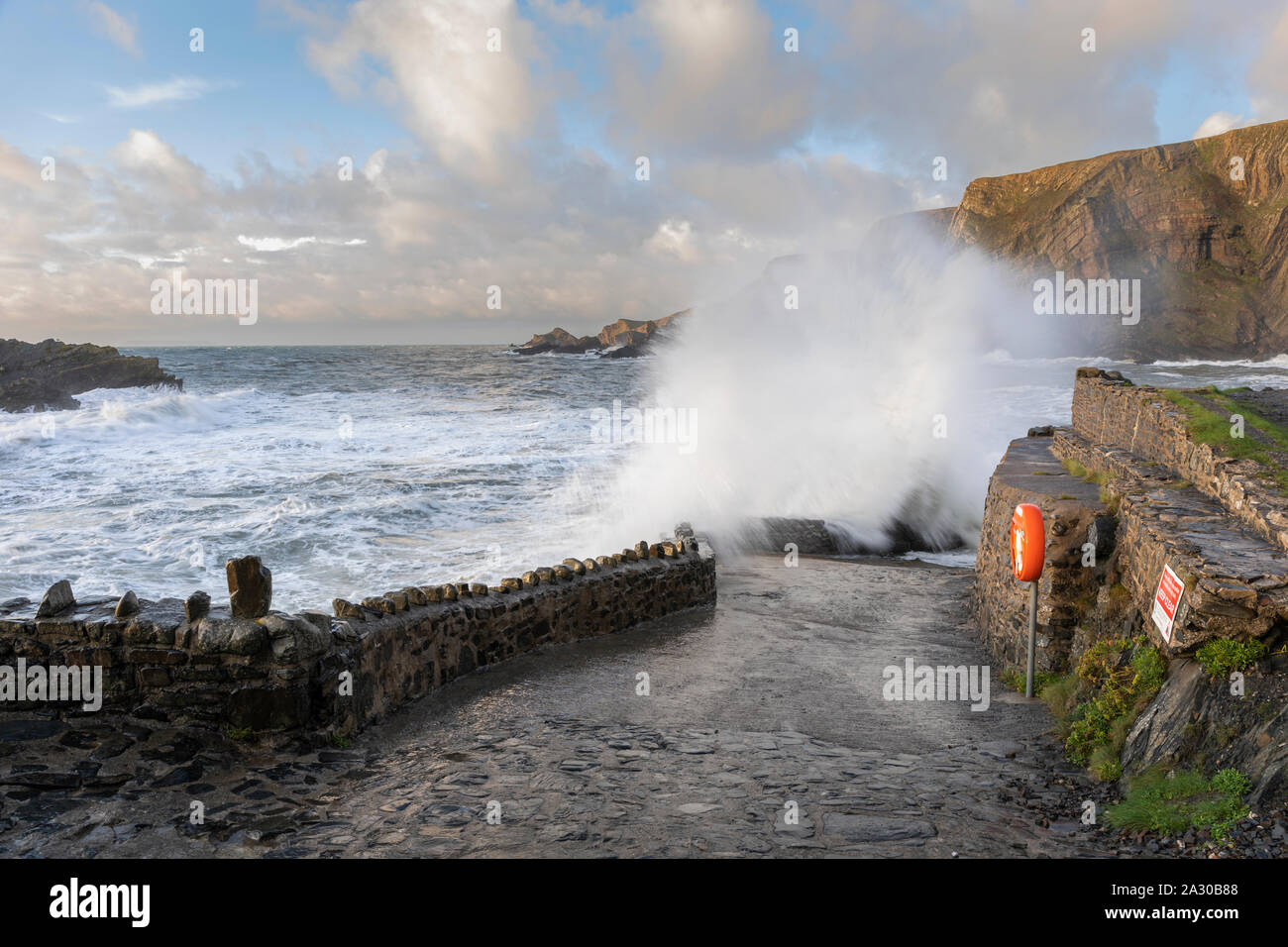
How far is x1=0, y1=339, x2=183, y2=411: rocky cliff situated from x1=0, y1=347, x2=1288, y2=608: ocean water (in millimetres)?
4281

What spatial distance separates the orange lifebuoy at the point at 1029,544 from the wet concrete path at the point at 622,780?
4.38ft

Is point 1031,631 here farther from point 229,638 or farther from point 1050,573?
point 229,638

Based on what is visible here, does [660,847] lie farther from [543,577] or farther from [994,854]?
[543,577]

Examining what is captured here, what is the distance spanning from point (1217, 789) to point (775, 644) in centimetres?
634

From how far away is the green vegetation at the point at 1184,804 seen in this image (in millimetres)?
4160

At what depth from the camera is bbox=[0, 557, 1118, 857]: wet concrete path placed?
467 cm

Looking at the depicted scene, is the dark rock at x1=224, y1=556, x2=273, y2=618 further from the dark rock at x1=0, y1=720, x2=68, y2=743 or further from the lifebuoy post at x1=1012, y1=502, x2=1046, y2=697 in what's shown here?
the lifebuoy post at x1=1012, y1=502, x2=1046, y2=697

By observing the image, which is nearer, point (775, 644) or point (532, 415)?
point (775, 644)

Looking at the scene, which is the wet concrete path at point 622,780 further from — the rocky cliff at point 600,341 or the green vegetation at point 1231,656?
the rocky cliff at point 600,341

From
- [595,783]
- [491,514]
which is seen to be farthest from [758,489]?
[595,783]

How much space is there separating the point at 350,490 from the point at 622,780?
18.0 m

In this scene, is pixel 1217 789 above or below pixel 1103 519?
below

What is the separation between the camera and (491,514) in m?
20.0
